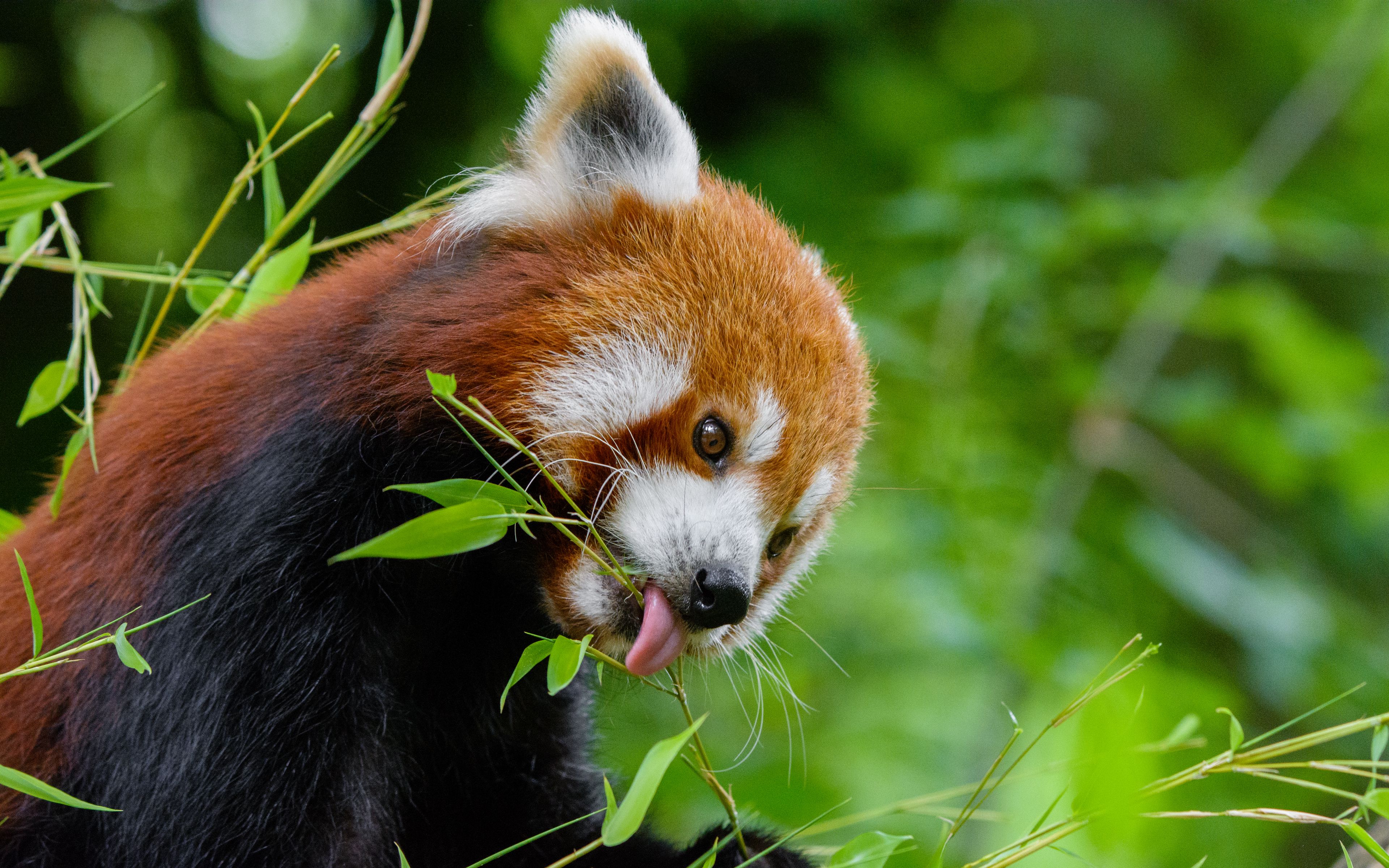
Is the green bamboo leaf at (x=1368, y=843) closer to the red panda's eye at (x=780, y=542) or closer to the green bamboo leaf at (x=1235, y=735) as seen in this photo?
the green bamboo leaf at (x=1235, y=735)

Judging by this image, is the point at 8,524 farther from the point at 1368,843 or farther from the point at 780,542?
the point at 1368,843

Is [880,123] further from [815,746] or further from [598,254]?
[598,254]

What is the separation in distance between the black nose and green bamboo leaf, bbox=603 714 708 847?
21.1 inches

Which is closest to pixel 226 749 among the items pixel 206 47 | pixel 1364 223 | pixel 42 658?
pixel 42 658

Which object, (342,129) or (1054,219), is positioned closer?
(1054,219)

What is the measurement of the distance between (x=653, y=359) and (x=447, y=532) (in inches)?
26.1

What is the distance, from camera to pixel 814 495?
1955 millimetres

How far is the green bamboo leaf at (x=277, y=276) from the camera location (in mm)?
2055

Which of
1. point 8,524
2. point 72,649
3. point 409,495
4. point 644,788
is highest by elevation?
point 644,788

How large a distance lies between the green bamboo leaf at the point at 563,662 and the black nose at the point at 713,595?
0.43 meters

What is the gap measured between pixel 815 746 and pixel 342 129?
109 inches

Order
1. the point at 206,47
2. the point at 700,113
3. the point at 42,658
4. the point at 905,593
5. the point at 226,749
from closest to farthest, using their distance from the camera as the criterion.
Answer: the point at 42,658 < the point at 226,749 < the point at 905,593 < the point at 206,47 < the point at 700,113

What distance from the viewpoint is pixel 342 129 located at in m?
4.15

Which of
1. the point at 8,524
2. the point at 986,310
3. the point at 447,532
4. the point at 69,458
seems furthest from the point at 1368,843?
the point at 986,310
